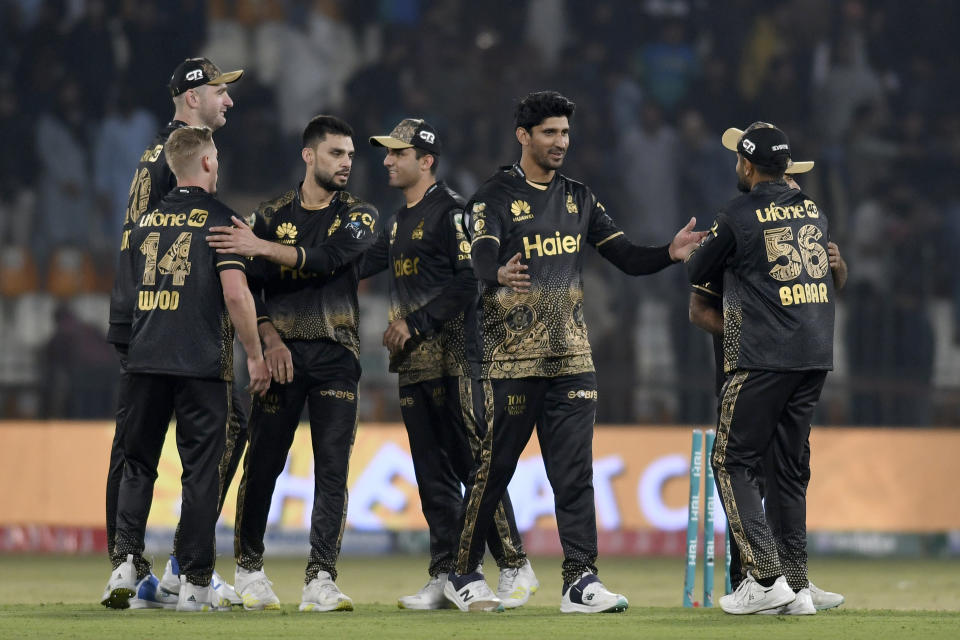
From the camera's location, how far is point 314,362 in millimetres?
6812

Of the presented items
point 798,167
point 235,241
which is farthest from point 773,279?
point 235,241

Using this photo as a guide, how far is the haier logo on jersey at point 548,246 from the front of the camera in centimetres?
675

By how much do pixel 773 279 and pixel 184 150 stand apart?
2.68 meters

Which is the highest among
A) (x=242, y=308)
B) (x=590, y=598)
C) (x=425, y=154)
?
(x=425, y=154)

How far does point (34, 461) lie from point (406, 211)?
6.02m

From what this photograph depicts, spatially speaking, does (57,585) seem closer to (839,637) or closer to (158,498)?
(158,498)

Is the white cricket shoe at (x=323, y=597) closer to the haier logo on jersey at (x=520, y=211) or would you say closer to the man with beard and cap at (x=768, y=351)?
the man with beard and cap at (x=768, y=351)

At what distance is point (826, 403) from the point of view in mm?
13156

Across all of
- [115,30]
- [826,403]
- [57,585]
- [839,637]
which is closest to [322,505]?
[839,637]

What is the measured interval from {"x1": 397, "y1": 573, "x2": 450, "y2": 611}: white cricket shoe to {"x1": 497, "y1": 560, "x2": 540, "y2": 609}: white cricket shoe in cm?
34

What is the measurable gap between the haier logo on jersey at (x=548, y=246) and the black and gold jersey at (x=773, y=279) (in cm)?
61

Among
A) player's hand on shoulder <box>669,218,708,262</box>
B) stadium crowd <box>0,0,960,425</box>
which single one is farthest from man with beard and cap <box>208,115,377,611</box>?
stadium crowd <box>0,0,960,425</box>

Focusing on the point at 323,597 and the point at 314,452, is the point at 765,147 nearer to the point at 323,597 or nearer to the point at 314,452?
the point at 314,452

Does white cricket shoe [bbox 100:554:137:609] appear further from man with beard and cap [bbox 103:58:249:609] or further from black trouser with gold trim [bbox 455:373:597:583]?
black trouser with gold trim [bbox 455:373:597:583]
